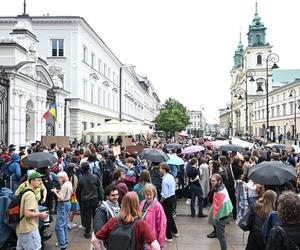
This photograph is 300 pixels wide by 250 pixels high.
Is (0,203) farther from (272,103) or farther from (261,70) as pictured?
(261,70)

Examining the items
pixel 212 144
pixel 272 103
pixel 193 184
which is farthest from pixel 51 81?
pixel 272 103

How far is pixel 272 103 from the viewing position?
272 feet

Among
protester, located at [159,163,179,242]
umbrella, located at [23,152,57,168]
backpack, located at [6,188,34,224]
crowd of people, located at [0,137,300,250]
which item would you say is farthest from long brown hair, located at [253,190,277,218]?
umbrella, located at [23,152,57,168]

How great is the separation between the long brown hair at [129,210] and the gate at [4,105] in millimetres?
14114

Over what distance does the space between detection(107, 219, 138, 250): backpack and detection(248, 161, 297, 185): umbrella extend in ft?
11.4

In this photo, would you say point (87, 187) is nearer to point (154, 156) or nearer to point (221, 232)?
point (154, 156)

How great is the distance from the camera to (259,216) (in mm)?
5090

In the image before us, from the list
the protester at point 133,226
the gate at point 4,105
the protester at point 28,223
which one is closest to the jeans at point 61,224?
the protester at point 28,223

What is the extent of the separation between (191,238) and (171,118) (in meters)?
67.2

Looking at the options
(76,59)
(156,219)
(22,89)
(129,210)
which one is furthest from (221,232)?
(76,59)

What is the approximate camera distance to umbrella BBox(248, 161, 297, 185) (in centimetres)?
680

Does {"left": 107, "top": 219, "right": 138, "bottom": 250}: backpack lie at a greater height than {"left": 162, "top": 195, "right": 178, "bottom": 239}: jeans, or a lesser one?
greater

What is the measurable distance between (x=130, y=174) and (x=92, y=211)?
1212 mm

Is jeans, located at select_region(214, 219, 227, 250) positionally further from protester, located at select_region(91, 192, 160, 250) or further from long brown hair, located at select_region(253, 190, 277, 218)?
protester, located at select_region(91, 192, 160, 250)
